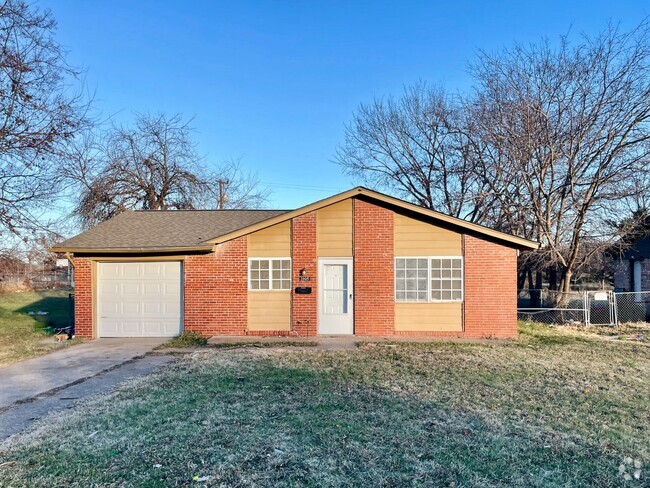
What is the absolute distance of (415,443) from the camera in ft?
14.3

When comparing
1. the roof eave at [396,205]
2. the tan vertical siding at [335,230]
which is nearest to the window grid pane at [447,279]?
the roof eave at [396,205]

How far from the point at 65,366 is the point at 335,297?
6.31 metres

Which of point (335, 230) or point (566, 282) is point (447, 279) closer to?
point (335, 230)

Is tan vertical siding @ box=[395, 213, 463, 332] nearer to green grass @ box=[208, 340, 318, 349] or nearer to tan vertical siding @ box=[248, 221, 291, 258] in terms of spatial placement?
green grass @ box=[208, 340, 318, 349]

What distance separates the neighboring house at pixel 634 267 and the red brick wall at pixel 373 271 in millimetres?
12995

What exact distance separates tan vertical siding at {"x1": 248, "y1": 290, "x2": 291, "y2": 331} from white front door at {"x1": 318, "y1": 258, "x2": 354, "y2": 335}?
0.91 meters

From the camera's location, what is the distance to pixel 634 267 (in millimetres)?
20328

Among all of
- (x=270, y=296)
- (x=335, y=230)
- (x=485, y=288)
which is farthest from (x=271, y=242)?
(x=485, y=288)

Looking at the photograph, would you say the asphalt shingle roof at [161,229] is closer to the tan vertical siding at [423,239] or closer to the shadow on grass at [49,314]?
the shadow on grass at [49,314]

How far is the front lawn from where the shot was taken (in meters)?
3.74

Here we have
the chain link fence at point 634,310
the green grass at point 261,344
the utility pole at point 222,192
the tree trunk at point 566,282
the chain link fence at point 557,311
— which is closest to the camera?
the green grass at point 261,344

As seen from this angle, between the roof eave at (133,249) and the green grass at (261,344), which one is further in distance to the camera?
the roof eave at (133,249)

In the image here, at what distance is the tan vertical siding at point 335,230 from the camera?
11.6 meters

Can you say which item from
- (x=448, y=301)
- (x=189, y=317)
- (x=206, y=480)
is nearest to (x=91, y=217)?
(x=189, y=317)
